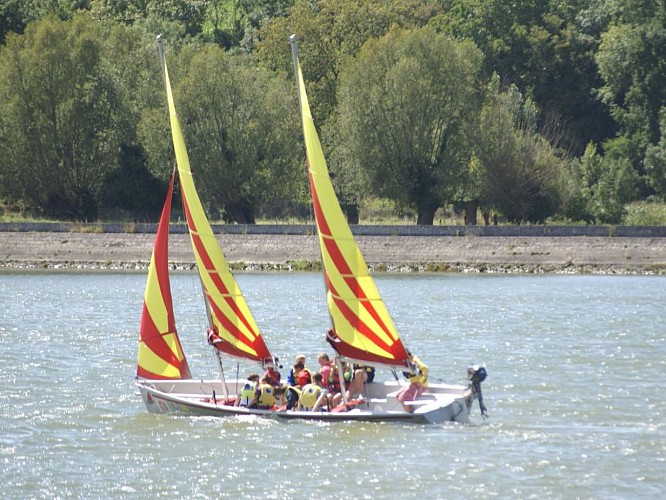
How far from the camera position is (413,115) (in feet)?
254

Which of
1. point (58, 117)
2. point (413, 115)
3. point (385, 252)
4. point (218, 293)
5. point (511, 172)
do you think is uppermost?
point (413, 115)

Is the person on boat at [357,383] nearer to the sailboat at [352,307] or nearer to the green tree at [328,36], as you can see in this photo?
the sailboat at [352,307]

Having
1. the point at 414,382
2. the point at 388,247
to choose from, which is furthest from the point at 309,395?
the point at 388,247

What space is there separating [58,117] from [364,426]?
57.4 metres

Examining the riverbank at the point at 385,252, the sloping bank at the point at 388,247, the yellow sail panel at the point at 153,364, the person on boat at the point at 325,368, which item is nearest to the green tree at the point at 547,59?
the sloping bank at the point at 388,247

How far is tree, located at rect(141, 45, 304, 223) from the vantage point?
77.9 m

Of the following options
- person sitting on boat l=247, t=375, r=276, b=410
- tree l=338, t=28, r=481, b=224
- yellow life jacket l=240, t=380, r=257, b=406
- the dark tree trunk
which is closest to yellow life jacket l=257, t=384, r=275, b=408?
person sitting on boat l=247, t=375, r=276, b=410

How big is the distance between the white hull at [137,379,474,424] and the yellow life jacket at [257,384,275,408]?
191 mm

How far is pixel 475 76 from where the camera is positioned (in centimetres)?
7981

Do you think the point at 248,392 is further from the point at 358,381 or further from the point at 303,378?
the point at 358,381

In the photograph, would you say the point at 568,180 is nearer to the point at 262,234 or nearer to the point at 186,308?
the point at 262,234

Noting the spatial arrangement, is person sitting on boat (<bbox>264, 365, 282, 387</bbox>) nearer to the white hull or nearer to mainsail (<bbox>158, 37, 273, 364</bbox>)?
mainsail (<bbox>158, 37, 273, 364</bbox>)

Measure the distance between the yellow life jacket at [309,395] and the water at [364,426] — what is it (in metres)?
0.58

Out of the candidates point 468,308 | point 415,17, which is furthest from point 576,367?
point 415,17
